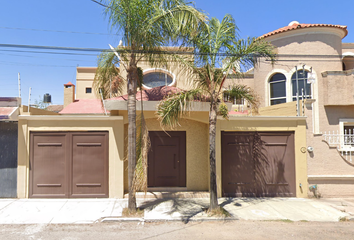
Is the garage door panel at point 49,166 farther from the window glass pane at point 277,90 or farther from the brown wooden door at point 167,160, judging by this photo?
the window glass pane at point 277,90

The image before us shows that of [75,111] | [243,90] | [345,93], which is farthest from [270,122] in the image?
[75,111]

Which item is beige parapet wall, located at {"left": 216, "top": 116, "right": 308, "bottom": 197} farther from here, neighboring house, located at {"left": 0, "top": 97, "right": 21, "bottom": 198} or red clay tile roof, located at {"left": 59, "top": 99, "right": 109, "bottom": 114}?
neighboring house, located at {"left": 0, "top": 97, "right": 21, "bottom": 198}

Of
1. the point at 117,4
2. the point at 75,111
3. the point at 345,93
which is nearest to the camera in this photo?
the point at 117,4

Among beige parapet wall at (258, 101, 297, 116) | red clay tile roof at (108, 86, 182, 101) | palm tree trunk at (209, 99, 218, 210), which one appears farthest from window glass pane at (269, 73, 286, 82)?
palm tree trunk at (209, 99, 218, 210)

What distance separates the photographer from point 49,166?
8742 millimetres

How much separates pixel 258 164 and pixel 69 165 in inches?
261

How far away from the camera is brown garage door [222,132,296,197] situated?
909cm

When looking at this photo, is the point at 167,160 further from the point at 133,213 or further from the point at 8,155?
the point at 8,155

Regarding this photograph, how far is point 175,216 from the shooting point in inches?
273

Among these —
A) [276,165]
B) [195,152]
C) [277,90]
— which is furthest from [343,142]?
[277,90]

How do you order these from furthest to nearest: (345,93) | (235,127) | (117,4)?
(345,93), (235,127), (117,4)

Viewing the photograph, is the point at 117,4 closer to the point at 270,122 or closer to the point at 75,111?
the point at 270,122

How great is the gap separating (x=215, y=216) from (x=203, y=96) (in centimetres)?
349

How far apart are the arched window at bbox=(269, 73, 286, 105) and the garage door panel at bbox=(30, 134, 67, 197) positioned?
35.8ft
